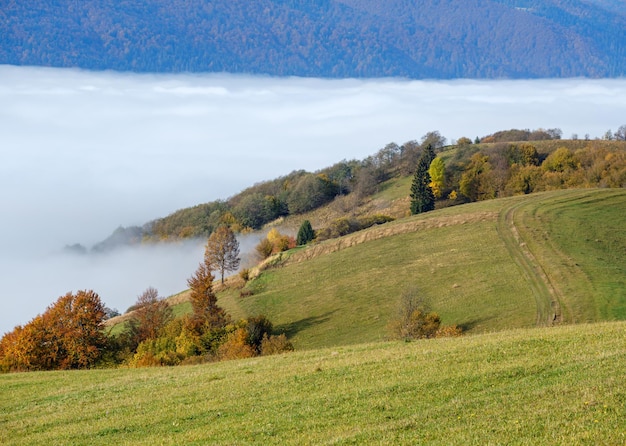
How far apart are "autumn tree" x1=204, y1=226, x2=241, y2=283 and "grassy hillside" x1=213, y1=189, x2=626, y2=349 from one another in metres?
7.30

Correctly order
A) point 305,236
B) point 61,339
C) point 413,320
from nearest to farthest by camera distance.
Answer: point 413,320
point 61,339
point 305,236

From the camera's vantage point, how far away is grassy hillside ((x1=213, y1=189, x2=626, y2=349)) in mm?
53281

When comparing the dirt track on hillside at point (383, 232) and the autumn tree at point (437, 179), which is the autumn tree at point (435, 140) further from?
the dirt track on hillside at point (383, 232)

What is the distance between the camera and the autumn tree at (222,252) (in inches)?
3300

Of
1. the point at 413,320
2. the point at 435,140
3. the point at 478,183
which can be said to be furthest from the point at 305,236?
the point at 435,140

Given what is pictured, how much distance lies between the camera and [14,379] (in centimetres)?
3256

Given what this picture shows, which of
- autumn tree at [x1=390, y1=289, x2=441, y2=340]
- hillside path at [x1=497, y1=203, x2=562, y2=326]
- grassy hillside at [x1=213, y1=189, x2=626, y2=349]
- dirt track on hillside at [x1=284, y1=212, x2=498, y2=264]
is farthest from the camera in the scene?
dirt track on hillside at [x1=284, y1=212, x2=498, y2=264]

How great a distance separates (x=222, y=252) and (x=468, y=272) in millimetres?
32438

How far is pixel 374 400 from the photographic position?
63.8ft

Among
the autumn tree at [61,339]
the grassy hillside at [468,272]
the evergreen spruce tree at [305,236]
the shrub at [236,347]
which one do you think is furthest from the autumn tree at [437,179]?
the autumn tree at [61,339]

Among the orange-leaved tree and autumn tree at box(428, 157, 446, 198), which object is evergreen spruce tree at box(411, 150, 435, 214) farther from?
the orange-leaved tree

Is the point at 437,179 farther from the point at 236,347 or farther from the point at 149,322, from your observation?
the point at 236,347

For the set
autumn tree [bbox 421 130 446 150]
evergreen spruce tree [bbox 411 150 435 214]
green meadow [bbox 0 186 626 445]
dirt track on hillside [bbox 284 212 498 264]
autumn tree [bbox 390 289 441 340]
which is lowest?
autumn tree [bbox 390 289 441 340]

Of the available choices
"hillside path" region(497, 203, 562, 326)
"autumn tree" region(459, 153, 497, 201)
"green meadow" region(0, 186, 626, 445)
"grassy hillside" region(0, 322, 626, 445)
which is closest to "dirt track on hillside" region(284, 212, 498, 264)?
"hillside path" region(497, 203, 562, 326)
